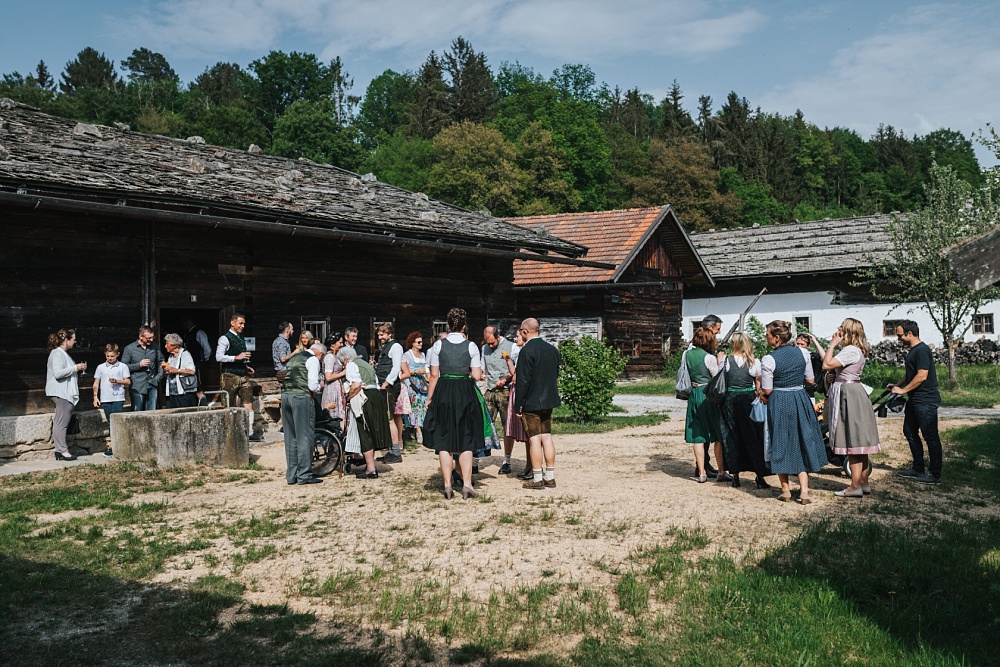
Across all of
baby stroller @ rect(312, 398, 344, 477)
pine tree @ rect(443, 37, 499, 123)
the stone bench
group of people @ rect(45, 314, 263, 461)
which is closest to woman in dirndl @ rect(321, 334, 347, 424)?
baby stroller @ rect(312, 398, 344, 477)

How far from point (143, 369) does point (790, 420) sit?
337 inches

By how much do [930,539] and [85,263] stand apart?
458 inches

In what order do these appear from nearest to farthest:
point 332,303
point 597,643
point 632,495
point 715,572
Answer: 1. point 597,643
2. point 715,572
3. point 632,495
4. point 332,303

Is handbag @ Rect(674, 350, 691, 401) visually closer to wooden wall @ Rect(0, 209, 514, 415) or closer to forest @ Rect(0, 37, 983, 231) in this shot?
wooden wall @ Rect(0, 209, 514, 415)

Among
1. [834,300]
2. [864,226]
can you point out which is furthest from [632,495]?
[864,226]

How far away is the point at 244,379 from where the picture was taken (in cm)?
1303

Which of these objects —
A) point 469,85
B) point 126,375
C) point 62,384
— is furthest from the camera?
point 469,85

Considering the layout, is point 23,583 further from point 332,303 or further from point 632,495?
point 332,303

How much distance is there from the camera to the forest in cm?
5350

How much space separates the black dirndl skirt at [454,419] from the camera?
858 cm

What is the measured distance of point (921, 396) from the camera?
931 cm

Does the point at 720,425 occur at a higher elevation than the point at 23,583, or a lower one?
higher

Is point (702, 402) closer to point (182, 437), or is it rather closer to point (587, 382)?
point (587, 382)

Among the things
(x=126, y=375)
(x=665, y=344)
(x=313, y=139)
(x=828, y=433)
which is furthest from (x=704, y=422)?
(x=313, y=139)
